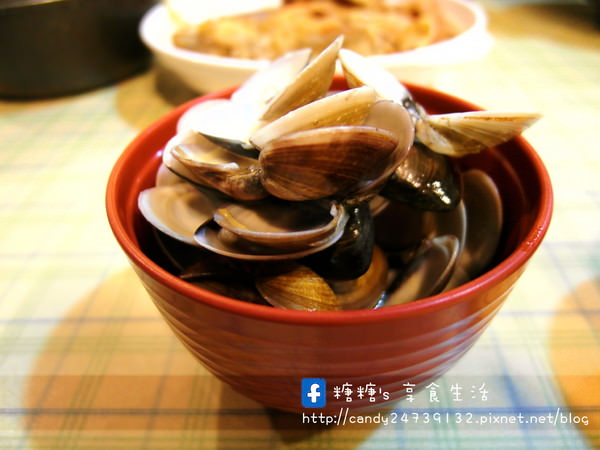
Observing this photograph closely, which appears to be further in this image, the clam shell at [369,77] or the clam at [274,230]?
the clam shell at [369,77]

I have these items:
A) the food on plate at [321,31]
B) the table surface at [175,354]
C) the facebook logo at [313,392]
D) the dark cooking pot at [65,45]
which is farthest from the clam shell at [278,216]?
the dark cooking pot at [65,45]

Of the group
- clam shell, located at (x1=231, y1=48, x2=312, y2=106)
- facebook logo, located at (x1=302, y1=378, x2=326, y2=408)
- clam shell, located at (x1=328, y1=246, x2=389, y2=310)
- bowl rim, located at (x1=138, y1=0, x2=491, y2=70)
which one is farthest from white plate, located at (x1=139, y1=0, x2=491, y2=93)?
facebook logo, located at (x1=302, y1=378, x2=326, y2=408)

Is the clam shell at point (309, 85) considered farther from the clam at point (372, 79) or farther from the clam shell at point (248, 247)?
the clam shell at point (248, 247)

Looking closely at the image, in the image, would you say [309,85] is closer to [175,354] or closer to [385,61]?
[175,354]

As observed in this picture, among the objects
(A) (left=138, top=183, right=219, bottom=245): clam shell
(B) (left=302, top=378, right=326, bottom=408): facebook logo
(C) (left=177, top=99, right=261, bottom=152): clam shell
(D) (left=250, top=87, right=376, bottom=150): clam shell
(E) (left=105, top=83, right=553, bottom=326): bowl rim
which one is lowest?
(B) (left=302, top=378, right=326, bottom=408): facebook logo

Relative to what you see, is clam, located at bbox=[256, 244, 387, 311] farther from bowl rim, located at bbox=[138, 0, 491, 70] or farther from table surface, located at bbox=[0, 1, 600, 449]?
bowl rim, located at bbox=[138, 0, 491, 70]

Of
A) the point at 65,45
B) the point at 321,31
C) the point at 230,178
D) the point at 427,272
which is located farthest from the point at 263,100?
the point at 65,45
